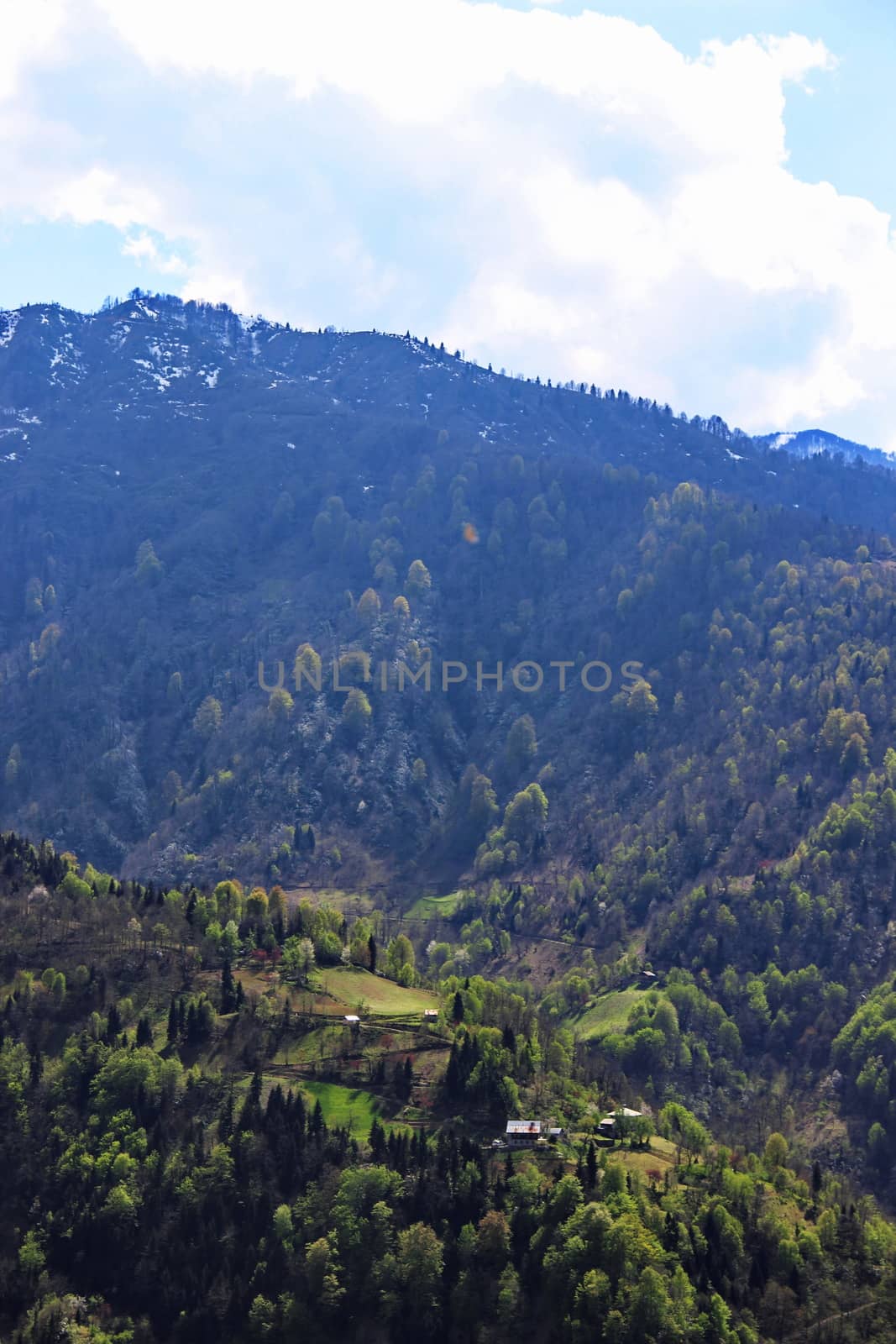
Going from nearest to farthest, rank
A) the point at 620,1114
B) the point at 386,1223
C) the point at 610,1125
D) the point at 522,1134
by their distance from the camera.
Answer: the point at 386,1223, the point at 522,1134, the point at 610,1125, the point at 620,1114

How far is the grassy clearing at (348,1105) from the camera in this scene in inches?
7456

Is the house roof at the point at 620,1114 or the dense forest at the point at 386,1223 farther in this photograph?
the house roof at the point at 620,1114

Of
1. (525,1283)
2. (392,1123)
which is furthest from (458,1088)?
(525,1283)

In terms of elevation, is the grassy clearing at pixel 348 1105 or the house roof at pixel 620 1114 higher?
the house roof at pixel 620 1114

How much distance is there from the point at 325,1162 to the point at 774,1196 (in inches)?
2630

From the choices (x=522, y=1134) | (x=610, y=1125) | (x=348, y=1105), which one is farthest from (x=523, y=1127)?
(x=348, y=1105)

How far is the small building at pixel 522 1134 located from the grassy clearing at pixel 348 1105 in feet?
64.7

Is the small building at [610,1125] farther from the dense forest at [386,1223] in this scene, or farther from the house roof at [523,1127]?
the house roof at [523,1127]

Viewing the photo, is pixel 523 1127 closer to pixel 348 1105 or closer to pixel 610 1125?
pixel 610 1125

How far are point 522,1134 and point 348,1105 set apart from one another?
91.8 ft

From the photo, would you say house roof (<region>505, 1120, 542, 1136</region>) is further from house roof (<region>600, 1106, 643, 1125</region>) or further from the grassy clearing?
the grassy clearing

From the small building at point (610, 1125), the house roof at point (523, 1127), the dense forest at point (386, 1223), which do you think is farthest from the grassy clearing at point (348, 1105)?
the small building at point (610, 1125)

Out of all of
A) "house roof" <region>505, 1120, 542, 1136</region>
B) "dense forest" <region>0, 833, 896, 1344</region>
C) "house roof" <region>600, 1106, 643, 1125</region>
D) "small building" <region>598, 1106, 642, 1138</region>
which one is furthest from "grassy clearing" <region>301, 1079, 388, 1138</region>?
"house roof" <region>600, 1106, 643, 1125</region>

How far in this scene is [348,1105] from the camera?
19425 centimetres
